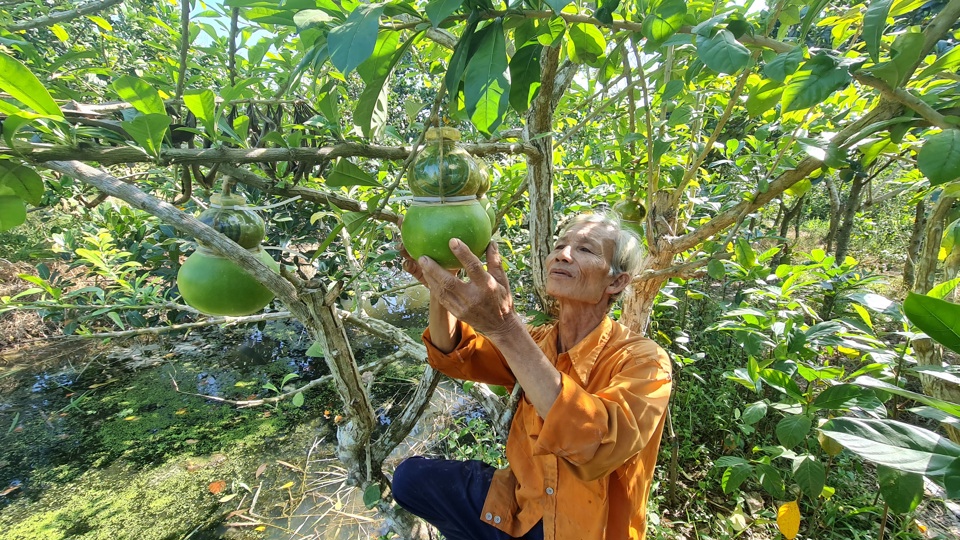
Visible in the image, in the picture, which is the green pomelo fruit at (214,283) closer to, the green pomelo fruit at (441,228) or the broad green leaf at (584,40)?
the green pomelo fruit at (441,228)

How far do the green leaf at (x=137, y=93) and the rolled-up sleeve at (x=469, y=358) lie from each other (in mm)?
1035

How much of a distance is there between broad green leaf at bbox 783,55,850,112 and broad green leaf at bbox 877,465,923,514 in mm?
1054

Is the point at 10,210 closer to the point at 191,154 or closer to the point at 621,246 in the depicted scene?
the point at 191,154

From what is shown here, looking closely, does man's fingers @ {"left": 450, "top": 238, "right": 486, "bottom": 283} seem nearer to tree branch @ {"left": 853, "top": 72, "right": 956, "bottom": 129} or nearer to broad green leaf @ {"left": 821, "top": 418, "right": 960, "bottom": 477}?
broad green leaf @ {"left": 821, "top": 418, "right": 960, "bottom": 477}

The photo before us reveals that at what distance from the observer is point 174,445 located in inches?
148

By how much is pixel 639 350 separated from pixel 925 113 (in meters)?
0.83

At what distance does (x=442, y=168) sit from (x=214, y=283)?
717 mm

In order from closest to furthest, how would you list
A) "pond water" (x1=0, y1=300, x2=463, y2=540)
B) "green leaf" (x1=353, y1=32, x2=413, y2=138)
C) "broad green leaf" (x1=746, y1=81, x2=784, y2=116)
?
"green leaf" (x1=353, y1=32, x2=413, y2=138)
"broad green leaf" (x1=746, y1=81, x2=784, y2=116)
"pond water" (x1=0, y1=300, x2=463, y2=540)

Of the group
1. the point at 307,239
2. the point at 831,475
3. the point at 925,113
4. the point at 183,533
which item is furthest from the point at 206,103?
the point at 831,475

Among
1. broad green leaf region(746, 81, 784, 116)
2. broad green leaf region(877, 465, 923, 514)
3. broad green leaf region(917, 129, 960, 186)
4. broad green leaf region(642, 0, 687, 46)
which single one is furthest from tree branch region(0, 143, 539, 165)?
broad green leaf region(877, 465, 923, 514)

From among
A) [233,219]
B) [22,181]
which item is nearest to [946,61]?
[233,219]

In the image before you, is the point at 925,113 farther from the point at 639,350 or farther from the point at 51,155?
the point at 51,155

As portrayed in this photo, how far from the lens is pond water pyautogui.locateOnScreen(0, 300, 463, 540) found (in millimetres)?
3053

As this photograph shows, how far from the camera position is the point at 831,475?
2.70 m
